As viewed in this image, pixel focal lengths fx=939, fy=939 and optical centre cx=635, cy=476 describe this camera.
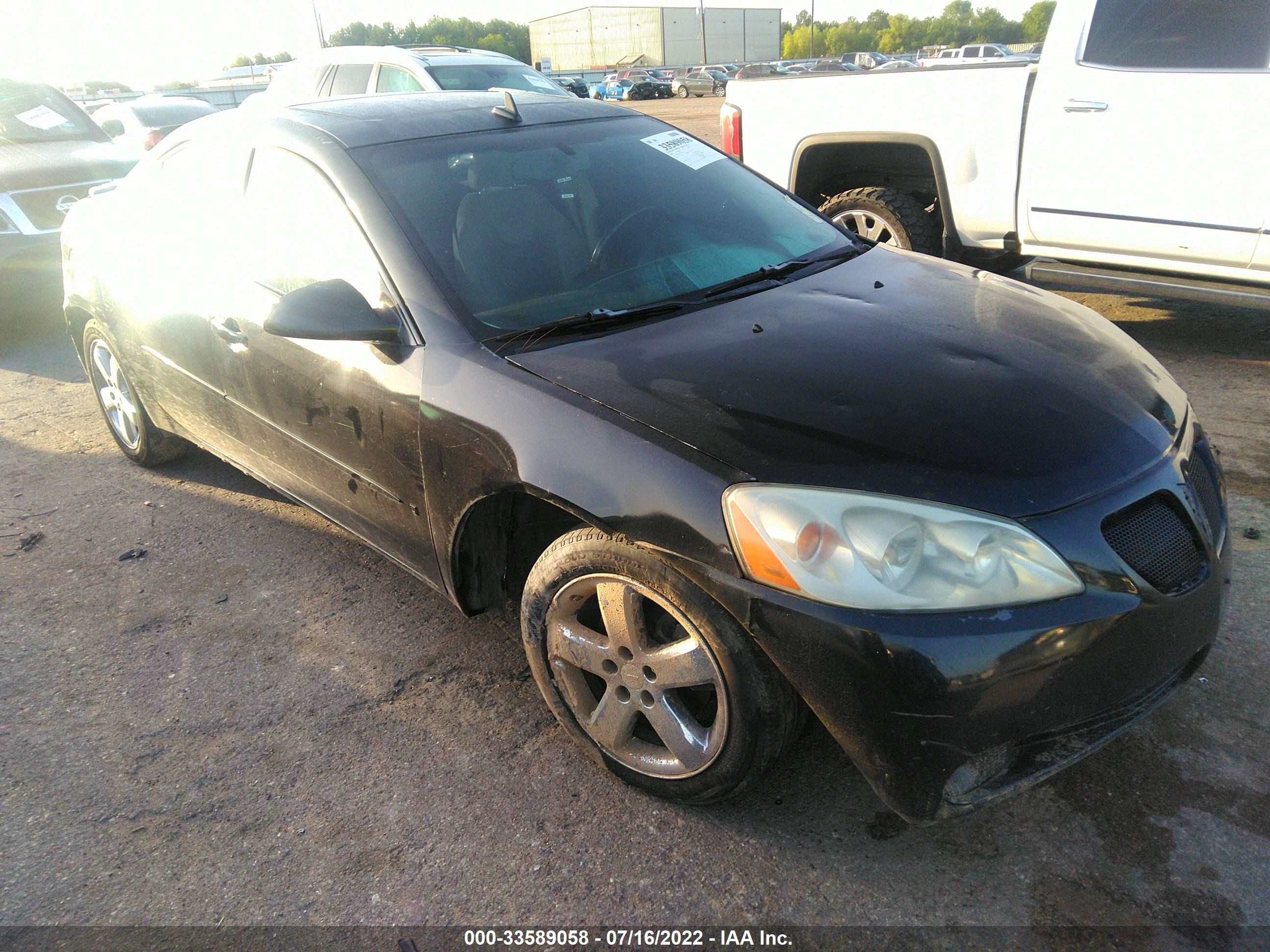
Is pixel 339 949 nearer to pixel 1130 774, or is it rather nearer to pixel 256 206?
pixel 1130 774

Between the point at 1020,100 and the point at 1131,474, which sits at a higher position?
the point at 1020,100

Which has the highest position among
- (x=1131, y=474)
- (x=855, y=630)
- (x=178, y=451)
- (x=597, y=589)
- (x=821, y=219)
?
(x=821, y=219)

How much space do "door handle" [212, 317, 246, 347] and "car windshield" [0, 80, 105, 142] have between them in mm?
6239

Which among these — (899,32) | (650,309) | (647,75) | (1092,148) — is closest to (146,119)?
(1092,148)

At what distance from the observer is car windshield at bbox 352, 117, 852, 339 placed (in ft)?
8.61

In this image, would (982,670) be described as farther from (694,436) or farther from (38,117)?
(38,117)

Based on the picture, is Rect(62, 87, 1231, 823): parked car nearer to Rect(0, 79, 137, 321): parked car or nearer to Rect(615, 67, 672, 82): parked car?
Rect(0, 79, 137, 321): parked car

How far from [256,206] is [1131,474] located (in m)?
2.69

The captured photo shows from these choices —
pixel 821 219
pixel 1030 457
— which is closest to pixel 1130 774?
pixel 1030 457

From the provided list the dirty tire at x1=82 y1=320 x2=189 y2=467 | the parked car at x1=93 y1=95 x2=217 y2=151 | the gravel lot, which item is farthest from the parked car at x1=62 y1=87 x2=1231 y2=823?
the parked car at x1=93 y1=95 x2=217 y2=151

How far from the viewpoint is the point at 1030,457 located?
6.48ft

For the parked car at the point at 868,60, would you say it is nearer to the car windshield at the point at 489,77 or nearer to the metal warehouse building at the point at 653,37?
the car windshield at the point at 489,77

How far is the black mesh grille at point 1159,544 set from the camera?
1.92 m

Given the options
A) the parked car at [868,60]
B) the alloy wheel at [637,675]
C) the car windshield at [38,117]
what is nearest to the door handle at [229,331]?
the alloy wheel at [637,675]
